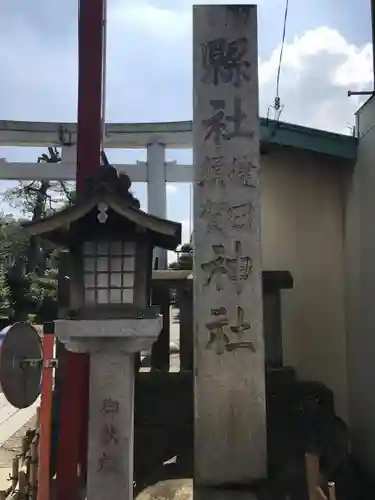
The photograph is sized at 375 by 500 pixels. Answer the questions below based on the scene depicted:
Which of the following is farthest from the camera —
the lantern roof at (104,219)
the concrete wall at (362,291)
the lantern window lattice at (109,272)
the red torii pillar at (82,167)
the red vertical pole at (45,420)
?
the concrete wall at (362,291)

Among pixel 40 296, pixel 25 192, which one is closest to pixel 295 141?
pixel 40 296

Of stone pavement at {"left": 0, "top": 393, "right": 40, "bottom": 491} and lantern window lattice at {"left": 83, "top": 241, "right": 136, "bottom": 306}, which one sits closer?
lantern window lattice at {"left": 83, "top": 241, "right": 136, "bottom": 306}

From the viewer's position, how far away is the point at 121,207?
349 cm

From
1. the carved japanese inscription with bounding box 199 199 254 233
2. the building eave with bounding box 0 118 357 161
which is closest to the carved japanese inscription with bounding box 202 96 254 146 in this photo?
the carved japanese inscription with bounding box 199 199 254 233

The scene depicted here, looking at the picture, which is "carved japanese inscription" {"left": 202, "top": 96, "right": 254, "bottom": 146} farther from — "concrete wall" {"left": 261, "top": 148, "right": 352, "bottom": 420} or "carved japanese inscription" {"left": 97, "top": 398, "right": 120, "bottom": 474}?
"carved japanese inscription" {"left": 97, "top": 398, "right": 120, "bottom": 474}

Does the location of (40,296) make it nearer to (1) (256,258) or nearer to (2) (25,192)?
(2) (25,192)

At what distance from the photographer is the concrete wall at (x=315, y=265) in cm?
691

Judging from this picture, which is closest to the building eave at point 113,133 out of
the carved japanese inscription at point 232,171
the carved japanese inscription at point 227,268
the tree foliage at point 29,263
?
the tree foliage at point 29,263

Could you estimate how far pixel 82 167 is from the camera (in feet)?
16.5

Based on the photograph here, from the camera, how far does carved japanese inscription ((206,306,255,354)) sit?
5.25 metres

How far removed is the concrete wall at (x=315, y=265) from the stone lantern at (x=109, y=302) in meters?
3.90

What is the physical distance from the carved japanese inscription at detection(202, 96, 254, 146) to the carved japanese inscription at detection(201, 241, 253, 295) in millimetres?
1127

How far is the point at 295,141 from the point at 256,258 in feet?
6.07

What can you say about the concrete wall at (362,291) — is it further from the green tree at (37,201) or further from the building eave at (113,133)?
the green tree at (37,201)
